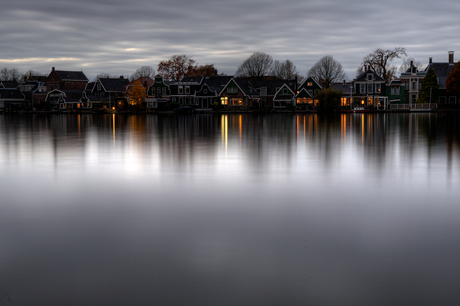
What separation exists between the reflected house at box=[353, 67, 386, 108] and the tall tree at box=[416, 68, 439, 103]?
9.39m

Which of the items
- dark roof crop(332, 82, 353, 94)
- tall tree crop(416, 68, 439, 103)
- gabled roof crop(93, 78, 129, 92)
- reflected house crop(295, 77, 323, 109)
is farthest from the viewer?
gabled roof crop(93, 78, 129, 92)

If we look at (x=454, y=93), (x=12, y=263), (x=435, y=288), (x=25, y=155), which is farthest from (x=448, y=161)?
(x=454, y=93)

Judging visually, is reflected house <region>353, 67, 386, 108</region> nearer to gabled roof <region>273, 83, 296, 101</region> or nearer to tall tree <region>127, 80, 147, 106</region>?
gabled roof <region>273, 83, 296, 101</region>

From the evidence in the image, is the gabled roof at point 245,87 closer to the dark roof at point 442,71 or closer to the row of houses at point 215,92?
the row of houses at point 215,92

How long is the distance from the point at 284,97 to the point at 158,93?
1079 inches

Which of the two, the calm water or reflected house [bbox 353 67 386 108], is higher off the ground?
reflected house [bbox 353 67 386 108]

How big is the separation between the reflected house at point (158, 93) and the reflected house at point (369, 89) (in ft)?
129

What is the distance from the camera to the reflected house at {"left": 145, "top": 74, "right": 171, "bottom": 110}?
96.4m

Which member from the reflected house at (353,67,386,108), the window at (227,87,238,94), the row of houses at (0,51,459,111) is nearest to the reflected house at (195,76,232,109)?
the row of houses at (0,51,459,111)

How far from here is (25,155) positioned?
16156 millimetres

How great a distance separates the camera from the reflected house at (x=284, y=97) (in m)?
92.6

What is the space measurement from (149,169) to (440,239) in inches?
326

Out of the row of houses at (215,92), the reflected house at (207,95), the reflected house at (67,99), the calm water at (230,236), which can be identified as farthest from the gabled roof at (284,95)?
the calm water at (230,236)

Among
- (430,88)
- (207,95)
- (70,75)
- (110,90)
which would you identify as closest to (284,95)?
(207,95)
